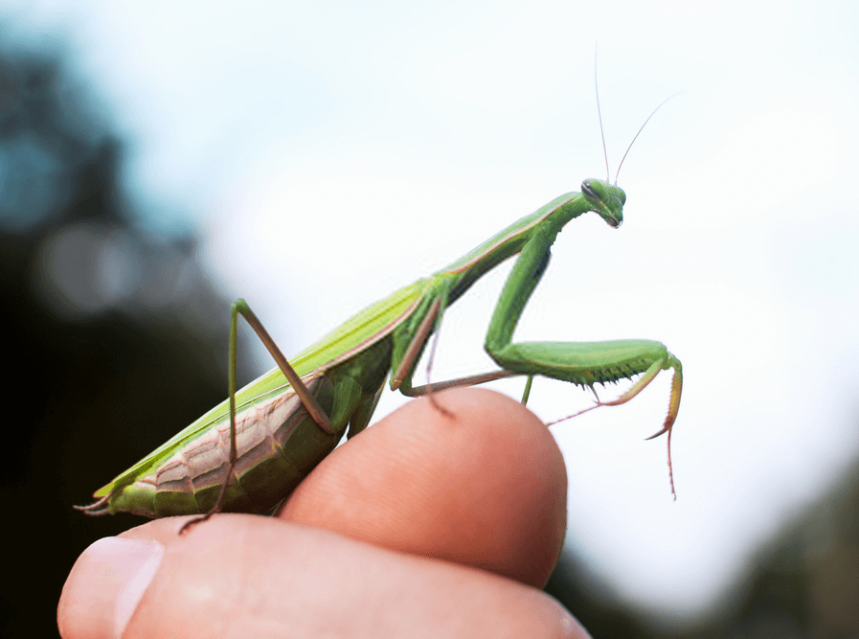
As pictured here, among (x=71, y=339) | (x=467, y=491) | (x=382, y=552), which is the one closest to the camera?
(x=382, y=552)

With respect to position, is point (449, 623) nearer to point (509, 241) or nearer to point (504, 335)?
point (504, 335)

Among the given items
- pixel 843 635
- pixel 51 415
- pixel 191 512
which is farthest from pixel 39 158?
pixel 843 635

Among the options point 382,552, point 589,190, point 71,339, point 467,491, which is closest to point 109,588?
point 382,552

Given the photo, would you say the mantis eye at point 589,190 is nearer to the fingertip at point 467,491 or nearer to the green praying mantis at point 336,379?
the green praying mantis at point 336,379

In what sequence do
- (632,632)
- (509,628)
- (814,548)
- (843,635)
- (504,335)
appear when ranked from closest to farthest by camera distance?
(509,628) < (504,335) < (632,632) < (843,635) < (814,548)

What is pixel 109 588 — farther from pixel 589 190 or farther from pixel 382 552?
pixel 589 190

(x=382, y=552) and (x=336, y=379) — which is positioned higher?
(x=336, y=379)

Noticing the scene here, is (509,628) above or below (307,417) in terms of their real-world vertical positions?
below
